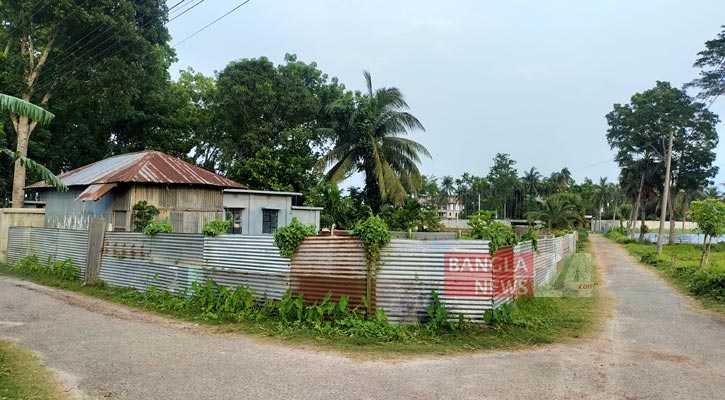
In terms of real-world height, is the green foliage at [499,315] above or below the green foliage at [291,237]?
below

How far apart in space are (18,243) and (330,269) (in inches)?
554

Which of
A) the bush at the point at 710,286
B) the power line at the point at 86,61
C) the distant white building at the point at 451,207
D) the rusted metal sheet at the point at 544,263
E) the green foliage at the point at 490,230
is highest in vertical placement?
the power line at the point at 86,61

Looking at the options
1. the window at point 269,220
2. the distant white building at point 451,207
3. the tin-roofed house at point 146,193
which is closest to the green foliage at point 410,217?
the window at point 269,220

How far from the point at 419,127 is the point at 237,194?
12.7 metres

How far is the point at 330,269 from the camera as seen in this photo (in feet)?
26.7

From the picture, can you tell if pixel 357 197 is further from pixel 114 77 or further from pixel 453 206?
pixel 453 206

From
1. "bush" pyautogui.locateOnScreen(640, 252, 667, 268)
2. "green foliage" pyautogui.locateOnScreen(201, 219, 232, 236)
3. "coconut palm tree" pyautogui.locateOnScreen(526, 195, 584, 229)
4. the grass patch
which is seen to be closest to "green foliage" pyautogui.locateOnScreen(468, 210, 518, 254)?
"green foliage" pyautogui.locateOnScreen(201, 219, 232, 236)

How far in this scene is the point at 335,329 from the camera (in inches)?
296

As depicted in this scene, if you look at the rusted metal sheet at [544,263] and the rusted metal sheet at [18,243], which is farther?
the rusted metal sheet at [18,243]

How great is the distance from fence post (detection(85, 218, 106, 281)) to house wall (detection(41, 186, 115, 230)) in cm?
326

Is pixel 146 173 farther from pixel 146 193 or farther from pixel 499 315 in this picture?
pixel 499 315

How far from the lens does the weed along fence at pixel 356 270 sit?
7613 mm

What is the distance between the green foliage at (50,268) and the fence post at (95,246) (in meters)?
0.79

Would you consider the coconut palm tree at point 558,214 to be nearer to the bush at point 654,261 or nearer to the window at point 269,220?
the bush at point 654,261
